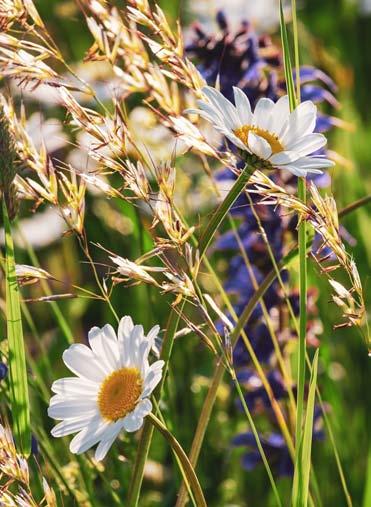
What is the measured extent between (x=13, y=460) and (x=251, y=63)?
0.71 metres

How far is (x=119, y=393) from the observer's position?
0.61 m

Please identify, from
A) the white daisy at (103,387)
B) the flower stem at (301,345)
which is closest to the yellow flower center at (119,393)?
the white daisy at (103,387)

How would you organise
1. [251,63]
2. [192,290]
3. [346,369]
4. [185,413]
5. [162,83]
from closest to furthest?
[192,290] < [162,83] < [251,63] < [185,413] < [346,369]

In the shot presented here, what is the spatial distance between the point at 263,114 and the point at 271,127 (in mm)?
12

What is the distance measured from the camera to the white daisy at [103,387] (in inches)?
22.9

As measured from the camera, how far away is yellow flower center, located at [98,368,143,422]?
59 cm

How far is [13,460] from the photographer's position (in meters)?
0.56

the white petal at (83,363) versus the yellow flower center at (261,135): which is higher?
the yellow flower center at (261,135)

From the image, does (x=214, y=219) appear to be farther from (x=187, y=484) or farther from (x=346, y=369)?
(x=346, y=369)

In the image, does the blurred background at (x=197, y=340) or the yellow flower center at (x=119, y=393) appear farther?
the blurred background at (x=197, y=340)

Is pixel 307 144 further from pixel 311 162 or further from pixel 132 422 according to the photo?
pixel 132 422

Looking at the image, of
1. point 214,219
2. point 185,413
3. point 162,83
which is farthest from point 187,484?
point 185,413

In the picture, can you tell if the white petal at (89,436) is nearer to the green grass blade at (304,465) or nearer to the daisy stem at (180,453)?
the daisy stem at (180,453)

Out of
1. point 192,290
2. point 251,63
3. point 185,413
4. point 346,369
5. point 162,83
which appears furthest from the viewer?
point 346,369
